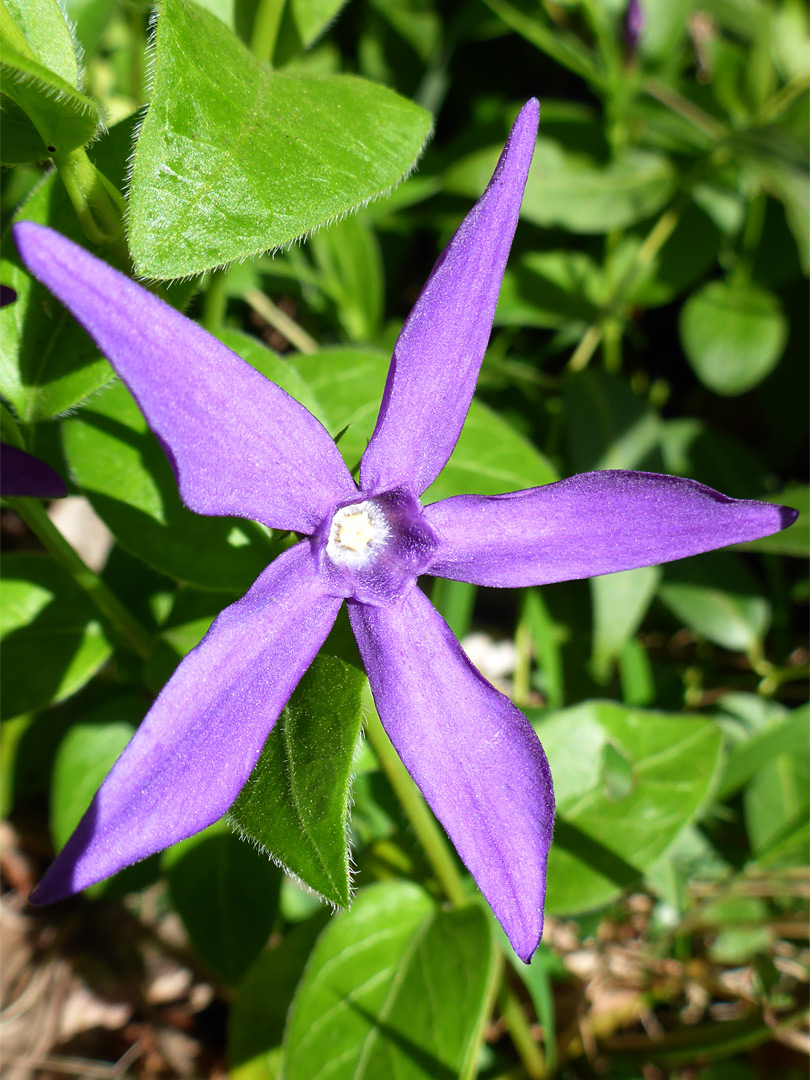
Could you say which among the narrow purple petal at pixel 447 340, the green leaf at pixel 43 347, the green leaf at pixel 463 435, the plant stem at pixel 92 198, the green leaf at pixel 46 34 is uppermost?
the green leaf at pixel 46 34

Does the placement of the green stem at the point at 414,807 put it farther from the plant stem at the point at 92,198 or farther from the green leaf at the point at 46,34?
the green leaf at the point at 46,34

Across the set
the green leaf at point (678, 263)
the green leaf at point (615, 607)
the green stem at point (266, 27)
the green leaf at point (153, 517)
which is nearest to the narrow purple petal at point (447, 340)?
the green leaf at point (153, 517)

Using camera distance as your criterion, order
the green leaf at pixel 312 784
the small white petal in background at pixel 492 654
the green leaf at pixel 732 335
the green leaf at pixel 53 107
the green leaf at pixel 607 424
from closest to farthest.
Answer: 1. the green leaf at pixel 53 107
2. the green leaf at pixel 312 784
3. the green leaf at pixel 607 424
4. the green leaf at pixel 732 335
5. the small white petal in background at pixel 492 654

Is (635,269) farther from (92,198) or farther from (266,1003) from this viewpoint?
(266,1003)

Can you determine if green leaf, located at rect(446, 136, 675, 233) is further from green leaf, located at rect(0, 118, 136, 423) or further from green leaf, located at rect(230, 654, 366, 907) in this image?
green leaf, located at rect(230, 654, 366, 907)

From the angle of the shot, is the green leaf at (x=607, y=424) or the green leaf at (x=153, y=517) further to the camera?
the green leaf at (x=607, y=424)

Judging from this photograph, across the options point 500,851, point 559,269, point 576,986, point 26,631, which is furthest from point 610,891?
point 559,269

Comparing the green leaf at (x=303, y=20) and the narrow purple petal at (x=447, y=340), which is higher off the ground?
the green leaf at (x=303, y=20)
